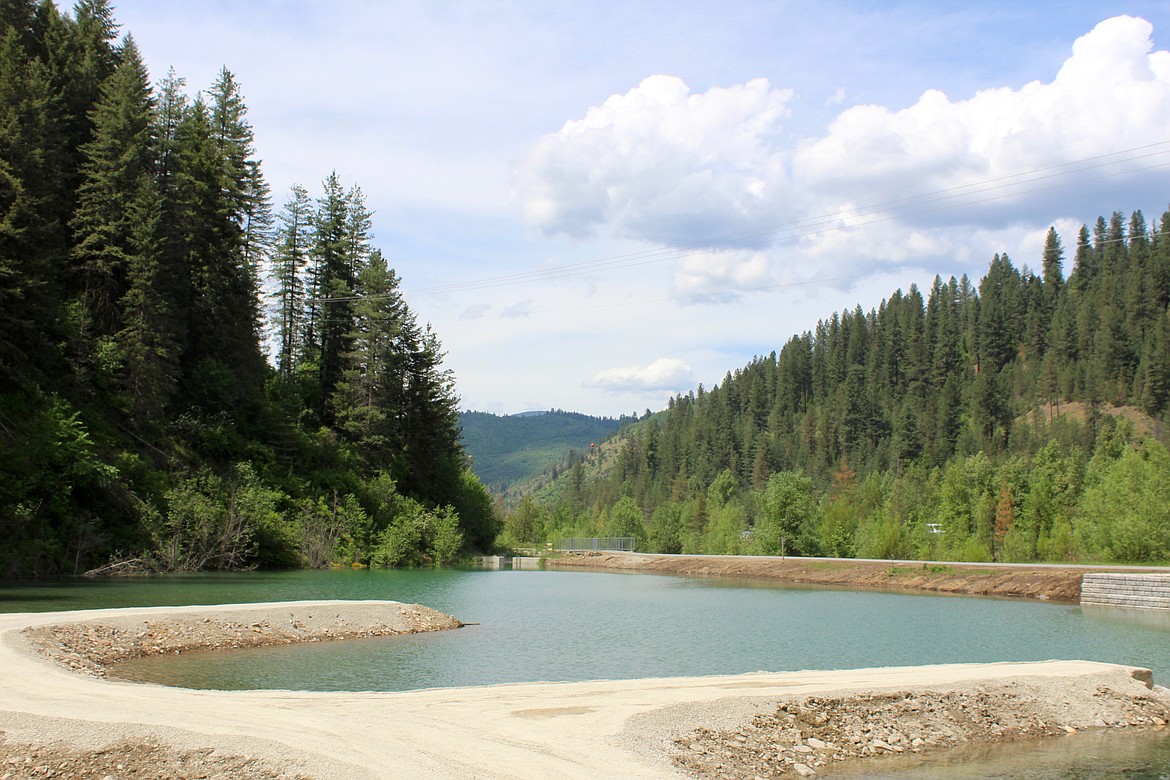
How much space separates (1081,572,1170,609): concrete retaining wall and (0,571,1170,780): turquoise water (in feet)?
6.37

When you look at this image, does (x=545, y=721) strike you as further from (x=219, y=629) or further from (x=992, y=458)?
(x=992, y=458)

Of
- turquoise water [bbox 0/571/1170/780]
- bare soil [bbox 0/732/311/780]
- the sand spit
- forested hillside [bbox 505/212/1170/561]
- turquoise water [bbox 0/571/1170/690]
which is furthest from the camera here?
forested hillside [bbox 505/212/1170/561]

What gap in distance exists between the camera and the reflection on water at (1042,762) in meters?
14.2

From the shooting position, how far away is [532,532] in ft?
576

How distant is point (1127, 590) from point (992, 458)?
116190mm

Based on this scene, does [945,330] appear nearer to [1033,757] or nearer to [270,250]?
[270,250]

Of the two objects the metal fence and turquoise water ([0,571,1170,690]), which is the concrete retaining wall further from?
the metal fence

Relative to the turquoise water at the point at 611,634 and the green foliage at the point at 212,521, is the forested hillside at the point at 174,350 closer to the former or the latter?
the green foliage at the point at 212,521

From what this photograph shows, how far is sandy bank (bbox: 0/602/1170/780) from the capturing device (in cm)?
1148

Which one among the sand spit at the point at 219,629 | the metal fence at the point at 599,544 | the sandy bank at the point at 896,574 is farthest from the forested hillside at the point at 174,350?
the metal fence at the point at 599,544

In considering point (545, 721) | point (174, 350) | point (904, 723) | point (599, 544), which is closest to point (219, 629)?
point (545, 721)

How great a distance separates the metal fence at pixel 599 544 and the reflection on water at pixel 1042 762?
10661 centimetres

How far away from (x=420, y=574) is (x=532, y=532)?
4506 inches

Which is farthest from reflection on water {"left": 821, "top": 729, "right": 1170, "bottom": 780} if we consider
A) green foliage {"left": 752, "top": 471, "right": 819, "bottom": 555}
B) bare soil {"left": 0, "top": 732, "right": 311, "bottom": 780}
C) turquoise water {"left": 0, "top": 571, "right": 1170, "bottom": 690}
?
green foliage {"left": 752, "top": 471, "right": 819, "bottom": 555}
